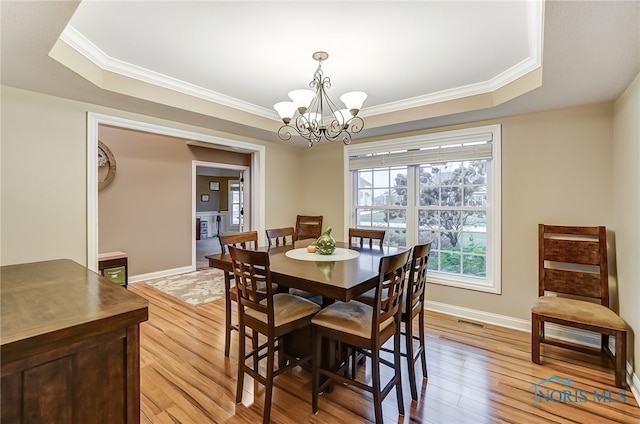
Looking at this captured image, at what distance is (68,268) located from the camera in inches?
58.1

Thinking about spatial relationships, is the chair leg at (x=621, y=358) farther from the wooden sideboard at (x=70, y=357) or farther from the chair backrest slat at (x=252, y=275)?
the wooden sideboard at (x=70, y=357)

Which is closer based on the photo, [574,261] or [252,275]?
[252,275]

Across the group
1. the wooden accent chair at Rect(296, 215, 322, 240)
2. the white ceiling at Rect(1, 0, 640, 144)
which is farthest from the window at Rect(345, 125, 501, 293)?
the wooden accent chair at Rect(296, 215, 322, 240)

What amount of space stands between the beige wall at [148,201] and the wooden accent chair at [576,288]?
521 cm

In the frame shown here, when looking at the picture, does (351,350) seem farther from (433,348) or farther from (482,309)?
(482,309)

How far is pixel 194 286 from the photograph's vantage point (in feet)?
14.6

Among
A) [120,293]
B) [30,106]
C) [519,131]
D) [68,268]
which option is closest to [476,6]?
[519,131]

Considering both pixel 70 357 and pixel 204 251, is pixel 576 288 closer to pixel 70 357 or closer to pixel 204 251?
pixel 70 357

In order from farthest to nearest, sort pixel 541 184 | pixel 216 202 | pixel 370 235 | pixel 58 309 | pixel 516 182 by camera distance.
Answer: pixel 216 202 → pixel 370 235 → pixel 516 182 → pixel 541 184 → pixel 58 309

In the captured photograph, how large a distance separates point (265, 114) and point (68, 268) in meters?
2.78

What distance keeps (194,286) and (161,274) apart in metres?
0.97

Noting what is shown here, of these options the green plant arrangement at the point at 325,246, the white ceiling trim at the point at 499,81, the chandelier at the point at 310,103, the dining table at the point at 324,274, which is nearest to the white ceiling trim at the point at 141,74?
the chandelier at the point at 310,103

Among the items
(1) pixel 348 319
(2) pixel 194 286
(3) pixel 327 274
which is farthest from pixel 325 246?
(2) pixel 194 286

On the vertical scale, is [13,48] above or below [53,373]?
above
